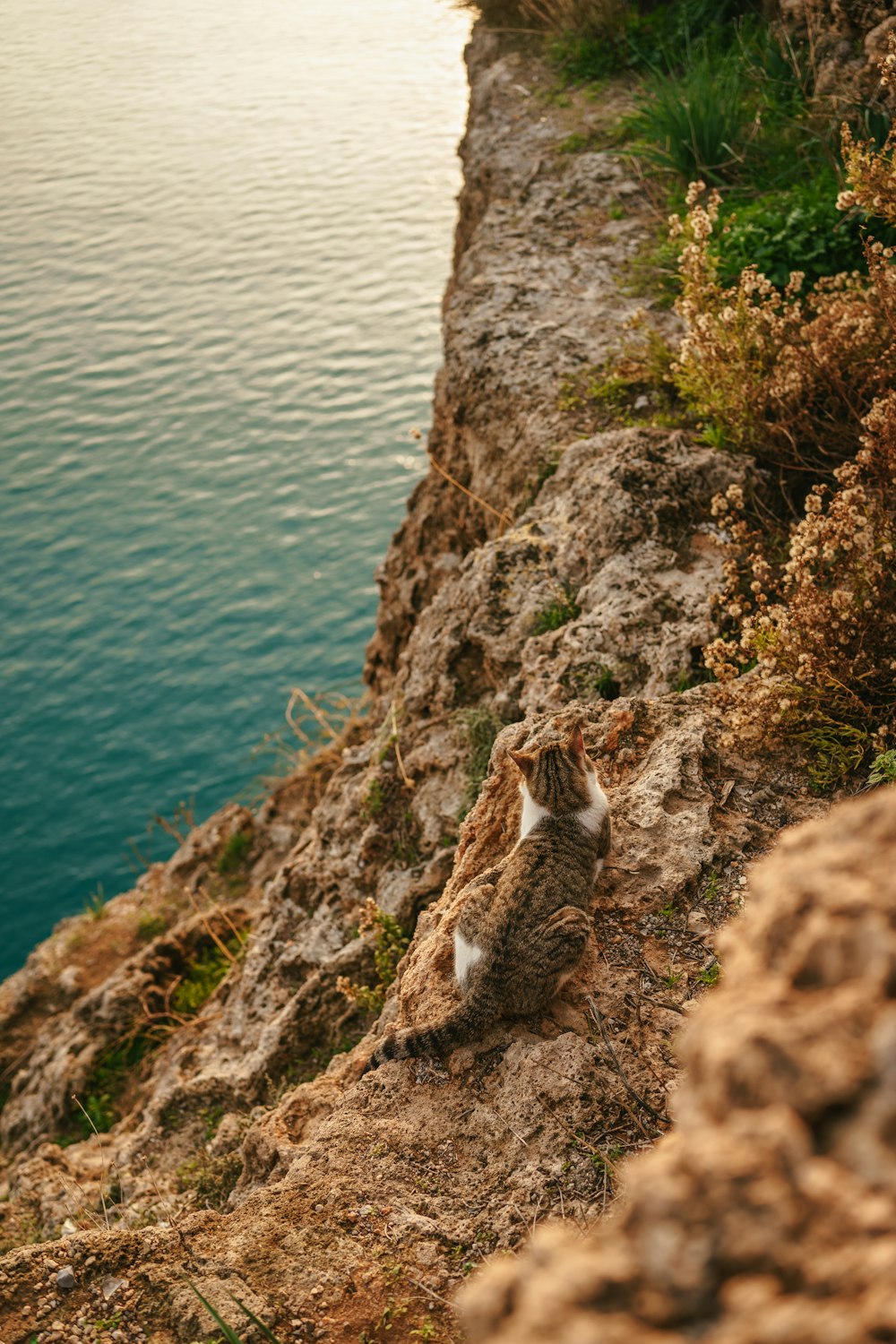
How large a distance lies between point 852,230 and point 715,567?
11.1 feet

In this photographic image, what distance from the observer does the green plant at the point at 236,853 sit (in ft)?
35.8

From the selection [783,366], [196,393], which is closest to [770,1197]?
[783,366]

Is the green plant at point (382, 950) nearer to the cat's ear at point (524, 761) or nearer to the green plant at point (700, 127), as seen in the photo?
the cat's ear at point (524, 761)

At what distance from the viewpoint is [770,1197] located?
3.59 feet

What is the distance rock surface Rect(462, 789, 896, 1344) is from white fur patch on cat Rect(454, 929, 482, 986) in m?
2.61

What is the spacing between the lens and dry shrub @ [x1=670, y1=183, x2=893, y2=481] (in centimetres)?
573

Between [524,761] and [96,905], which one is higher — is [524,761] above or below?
above

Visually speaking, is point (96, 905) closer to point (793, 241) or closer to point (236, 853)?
point (236, 853)

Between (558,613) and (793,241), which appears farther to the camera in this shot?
(793,241)

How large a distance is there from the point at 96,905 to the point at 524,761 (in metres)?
9.88

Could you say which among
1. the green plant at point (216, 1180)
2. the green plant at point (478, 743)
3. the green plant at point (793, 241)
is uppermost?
the green plant at point (793, 241)

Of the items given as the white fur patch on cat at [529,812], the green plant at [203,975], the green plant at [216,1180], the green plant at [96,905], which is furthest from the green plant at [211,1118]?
the green plant at [96,905]

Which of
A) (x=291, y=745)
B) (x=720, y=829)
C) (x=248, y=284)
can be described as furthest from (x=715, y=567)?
(x=248, y=284)

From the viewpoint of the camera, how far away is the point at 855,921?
126 cm
